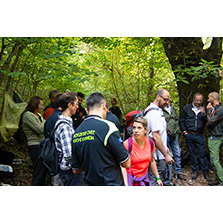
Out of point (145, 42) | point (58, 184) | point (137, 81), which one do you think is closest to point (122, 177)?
point (58, 184)

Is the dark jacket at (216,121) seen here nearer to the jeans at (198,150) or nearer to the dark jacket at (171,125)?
the jeans at (198,150)

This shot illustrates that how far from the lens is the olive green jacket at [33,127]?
4.27m

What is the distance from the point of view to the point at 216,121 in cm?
543

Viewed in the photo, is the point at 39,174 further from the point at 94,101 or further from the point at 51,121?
the point at 94,101

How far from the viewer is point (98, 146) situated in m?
2.25

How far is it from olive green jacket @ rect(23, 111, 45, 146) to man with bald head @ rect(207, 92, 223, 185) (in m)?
3.82

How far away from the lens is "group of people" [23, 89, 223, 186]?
2.29 m

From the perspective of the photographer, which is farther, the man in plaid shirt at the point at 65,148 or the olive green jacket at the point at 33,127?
the olive green jacket at the point at 33,127

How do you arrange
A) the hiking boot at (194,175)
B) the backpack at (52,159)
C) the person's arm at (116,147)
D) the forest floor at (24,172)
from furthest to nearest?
the hiking boot at (194,175) < the forest floor at (24,172) < the backpack at (52,159) < the person's arm at (116,147)

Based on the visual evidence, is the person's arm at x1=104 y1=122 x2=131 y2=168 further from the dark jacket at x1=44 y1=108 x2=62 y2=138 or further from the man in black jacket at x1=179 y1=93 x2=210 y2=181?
the man in black jacket at x1=179 y1=93 x2=210 y2=181

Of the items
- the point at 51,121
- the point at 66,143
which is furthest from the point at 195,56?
the point at 66,143

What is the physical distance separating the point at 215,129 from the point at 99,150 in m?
4.10

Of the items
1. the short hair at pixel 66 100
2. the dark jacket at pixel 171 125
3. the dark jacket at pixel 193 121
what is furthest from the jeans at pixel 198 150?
the short hair at pixel 66 100

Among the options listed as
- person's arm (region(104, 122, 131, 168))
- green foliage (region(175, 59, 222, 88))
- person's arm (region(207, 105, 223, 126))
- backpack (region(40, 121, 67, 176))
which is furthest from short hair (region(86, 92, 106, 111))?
person's arm (region(207, 105, 223, 126))
